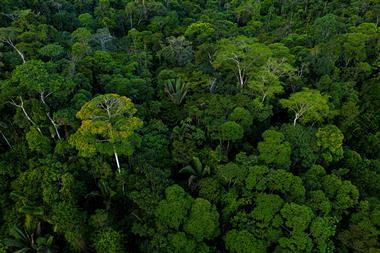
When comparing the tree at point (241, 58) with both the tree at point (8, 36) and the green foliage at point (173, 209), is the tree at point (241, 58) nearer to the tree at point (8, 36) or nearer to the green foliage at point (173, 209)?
the green foliage at point (173, 209)

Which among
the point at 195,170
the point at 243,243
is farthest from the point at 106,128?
the point at 243,243

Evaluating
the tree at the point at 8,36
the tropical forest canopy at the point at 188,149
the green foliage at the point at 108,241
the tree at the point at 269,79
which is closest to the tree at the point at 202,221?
the tropical forest canopy at the point at 188,149

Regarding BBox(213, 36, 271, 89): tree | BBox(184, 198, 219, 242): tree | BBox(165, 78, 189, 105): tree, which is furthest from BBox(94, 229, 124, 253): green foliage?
BBox(213, 36, 271, 89): tree

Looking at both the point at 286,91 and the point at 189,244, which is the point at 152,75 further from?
the point at 189,244

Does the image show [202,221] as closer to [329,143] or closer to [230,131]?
[230,131]

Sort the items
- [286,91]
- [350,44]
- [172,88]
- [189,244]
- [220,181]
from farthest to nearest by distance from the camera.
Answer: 1. [350,44]
2. [286,91]
3. [172,88]
4. [220,181]
5. [189,244]

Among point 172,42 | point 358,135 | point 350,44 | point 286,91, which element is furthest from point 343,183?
point 172,42

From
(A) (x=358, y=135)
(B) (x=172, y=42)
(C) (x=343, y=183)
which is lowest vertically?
(A) (x=358, y=135)

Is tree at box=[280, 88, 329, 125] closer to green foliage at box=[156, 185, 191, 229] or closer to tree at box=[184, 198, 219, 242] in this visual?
tree at box=[184, 198, 219, 242]
